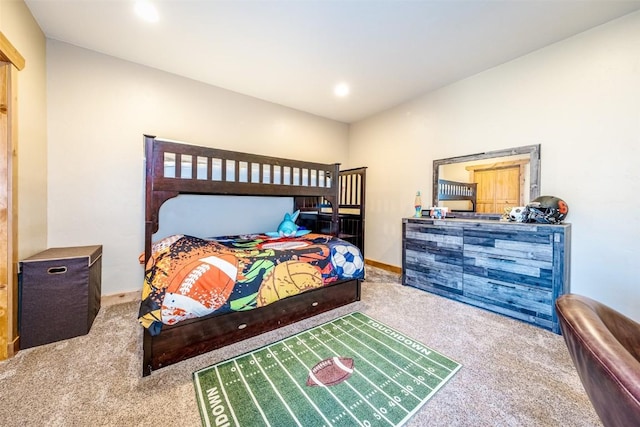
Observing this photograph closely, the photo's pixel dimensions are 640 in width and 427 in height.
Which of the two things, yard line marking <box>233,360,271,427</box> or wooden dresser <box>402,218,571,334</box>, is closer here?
yard line marking <box>233,360,271,427</box>

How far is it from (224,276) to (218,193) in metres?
0.79

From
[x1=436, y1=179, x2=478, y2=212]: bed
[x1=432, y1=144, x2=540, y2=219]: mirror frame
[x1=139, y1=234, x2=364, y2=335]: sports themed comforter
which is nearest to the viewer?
[x1=139, y1=234, x2=364, y2=335]: sports themed comforter

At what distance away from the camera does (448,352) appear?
5.79 feet

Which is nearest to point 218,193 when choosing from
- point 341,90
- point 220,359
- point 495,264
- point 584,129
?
point 220,359

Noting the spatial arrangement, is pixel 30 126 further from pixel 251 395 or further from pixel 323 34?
pixel 251 395

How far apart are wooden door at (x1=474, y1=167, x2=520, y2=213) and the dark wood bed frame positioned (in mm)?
1848

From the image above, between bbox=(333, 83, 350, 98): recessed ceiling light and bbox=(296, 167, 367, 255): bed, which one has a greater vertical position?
bbox=(333, 83, 350, 98): recessed ceiling light

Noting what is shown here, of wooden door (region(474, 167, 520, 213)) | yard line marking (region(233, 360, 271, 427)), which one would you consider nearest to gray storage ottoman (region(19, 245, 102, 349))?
yard line marking (region(233, 360, 271, 427))

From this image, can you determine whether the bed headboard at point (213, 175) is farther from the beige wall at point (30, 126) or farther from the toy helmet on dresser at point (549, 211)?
the toy helmet on dresser at point (549, 211)

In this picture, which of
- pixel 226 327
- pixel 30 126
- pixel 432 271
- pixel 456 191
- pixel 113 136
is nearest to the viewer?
pixel 226 327

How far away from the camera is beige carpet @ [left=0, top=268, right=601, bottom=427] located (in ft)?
3.99

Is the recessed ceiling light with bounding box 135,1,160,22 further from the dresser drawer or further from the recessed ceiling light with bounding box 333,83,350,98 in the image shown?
the dresser drawer

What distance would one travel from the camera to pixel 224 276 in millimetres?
1724

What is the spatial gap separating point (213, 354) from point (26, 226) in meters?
1.85
